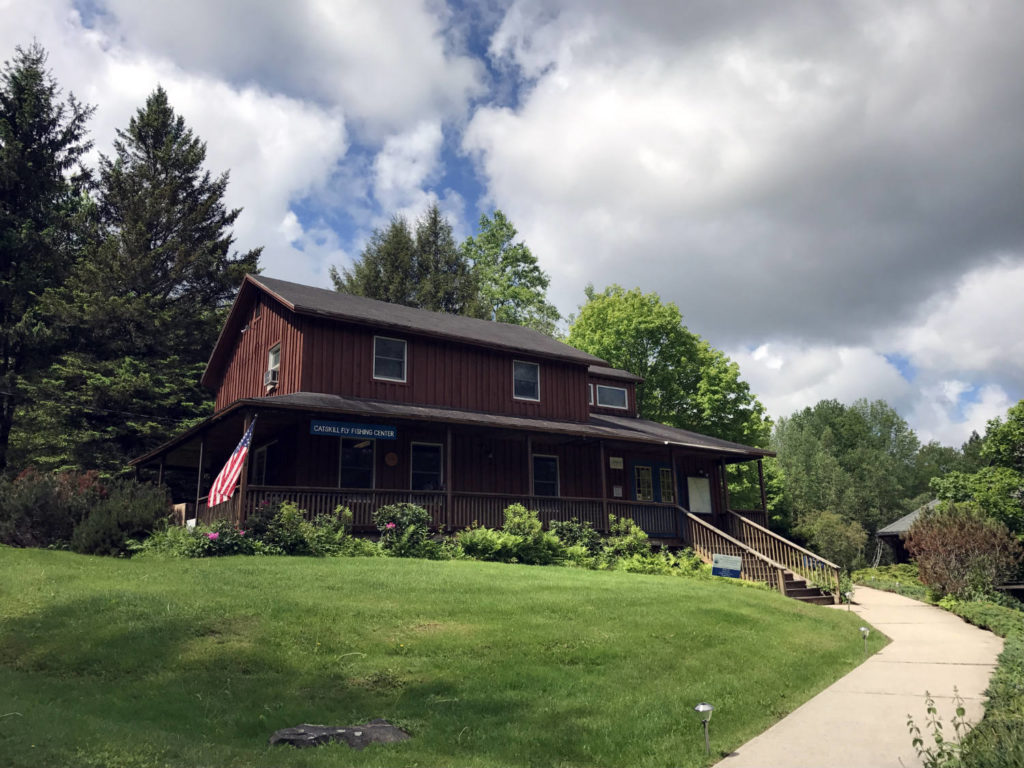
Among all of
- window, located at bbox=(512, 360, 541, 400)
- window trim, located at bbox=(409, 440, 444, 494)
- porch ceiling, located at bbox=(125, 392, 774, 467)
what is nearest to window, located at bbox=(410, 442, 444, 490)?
window trim, located at bbox=(409, 440, 444, 494)

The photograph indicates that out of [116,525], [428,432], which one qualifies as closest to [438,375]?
[428,432]

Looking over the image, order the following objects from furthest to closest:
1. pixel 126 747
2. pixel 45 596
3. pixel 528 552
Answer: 1. pixel 528 552
2. pixel 45 596
3. pixel 126 747

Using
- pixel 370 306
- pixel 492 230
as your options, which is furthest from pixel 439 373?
pixel 492 230

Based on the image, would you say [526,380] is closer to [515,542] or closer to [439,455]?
[439,455]

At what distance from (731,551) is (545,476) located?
6.01 m

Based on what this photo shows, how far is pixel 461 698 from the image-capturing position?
8.40 meters

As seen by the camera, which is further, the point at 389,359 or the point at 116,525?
the point at 389,359

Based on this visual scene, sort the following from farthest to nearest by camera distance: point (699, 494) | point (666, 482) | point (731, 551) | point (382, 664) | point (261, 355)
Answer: point (699, 494)
point (666, 482)
point (261, 355)
point (731, 551)
point (382, 664)

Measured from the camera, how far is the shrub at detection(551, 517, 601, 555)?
2091cm

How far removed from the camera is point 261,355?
2472 cm

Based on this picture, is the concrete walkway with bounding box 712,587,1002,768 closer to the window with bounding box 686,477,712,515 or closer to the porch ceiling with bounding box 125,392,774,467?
the porch ceiling with bounding box 125,392,774,467

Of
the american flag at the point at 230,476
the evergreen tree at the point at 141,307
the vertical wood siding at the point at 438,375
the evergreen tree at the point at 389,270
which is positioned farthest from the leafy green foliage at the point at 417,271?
the american flag at the point at 230,476

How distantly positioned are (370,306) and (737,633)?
1620cm

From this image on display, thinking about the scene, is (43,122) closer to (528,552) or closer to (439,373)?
(439,373)
